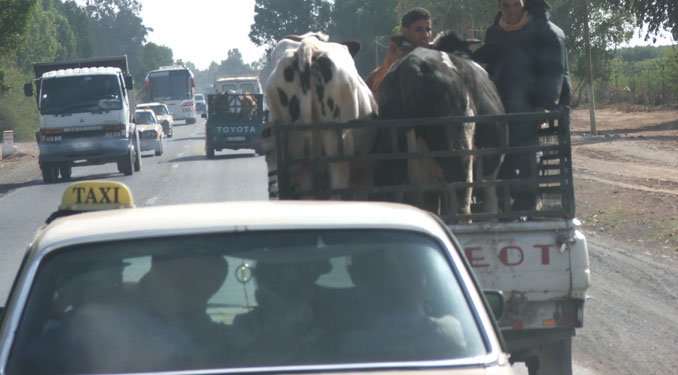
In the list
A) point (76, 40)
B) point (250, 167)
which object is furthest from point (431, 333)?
point (76, 40)

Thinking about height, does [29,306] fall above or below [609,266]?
above

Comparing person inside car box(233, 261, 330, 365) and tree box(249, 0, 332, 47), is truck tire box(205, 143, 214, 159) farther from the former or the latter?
tree box(249, 0, 332, 47)

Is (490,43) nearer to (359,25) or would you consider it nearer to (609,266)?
(609,266)

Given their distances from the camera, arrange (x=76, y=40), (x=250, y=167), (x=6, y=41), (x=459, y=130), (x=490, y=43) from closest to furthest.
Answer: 1. (x=459, y=130)
2. (x=490, y=43)
3. (x=250, y=167)
4. (x=6, y=41)
5. (x=76, y=40)

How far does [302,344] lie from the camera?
381 cm

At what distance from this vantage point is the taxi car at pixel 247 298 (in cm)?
378

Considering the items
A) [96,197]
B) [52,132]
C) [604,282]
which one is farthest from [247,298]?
[52,132]

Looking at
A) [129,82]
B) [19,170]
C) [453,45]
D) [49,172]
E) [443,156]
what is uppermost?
[129,82]

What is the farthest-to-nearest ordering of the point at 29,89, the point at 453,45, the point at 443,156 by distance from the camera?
the point at 29,89 → the point at 453,45 → the point at 443,156

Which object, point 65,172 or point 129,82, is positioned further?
point 65,172

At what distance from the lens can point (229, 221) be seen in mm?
4000

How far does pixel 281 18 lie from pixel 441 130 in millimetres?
113710

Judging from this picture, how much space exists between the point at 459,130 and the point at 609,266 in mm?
6028

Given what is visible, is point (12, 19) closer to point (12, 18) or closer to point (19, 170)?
point (12, 18)
